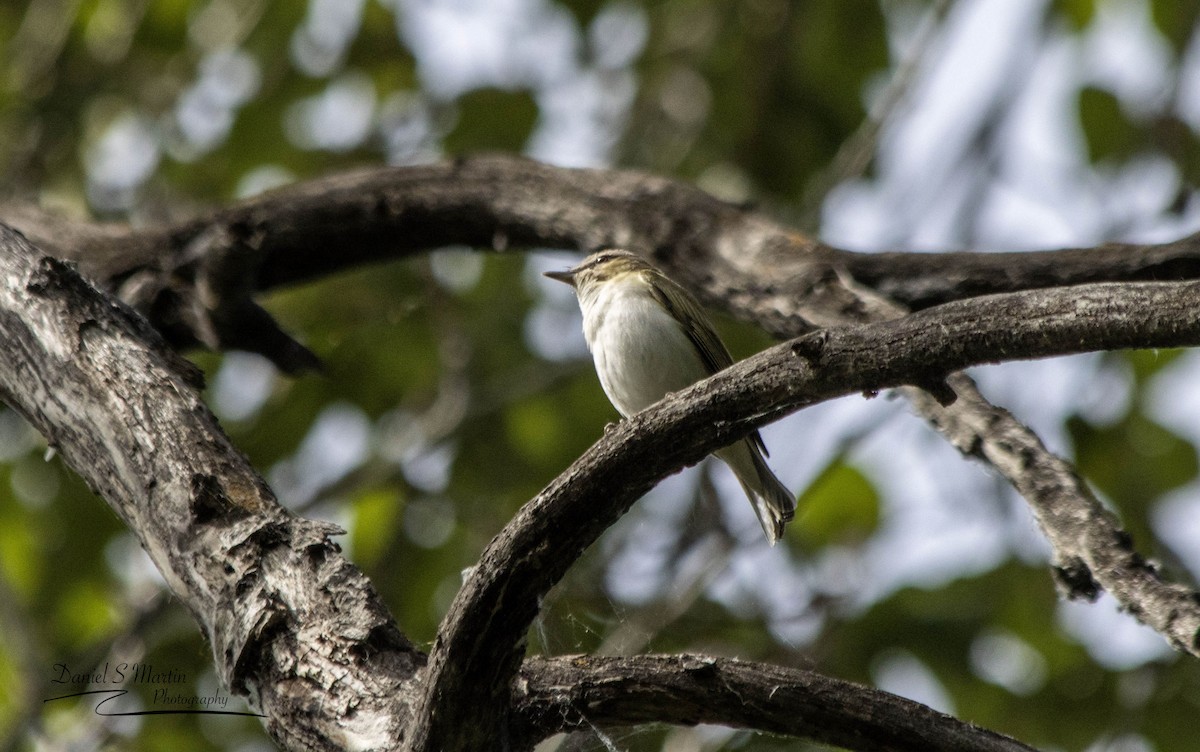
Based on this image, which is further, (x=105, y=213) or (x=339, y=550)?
(x=105, y=213)

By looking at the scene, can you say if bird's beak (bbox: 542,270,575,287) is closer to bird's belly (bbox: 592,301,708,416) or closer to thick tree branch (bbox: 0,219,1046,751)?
bird's belly (bbox: 592,301,708,416)

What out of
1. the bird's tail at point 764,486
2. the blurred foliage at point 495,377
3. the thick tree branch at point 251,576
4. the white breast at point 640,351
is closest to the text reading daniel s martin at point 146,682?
the blurred foliage at point 495,377

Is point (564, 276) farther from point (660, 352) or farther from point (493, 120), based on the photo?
point (493, 120)

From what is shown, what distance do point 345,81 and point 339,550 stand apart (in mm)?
4717

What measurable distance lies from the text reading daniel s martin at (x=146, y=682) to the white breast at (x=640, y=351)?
2214 millimetres

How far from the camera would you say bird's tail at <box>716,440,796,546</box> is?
15.3 feet

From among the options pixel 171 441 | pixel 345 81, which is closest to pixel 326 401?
pixel 345 81

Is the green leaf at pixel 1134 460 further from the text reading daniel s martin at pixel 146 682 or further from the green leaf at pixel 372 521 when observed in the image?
the text reading daniel s martin at pixel 146 682

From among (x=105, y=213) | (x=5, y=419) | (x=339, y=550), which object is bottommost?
(x=339, y=550)

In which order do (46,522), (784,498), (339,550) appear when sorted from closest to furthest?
(339,550)
(784,498)
(46,522)

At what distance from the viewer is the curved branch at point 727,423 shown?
249 centimetres

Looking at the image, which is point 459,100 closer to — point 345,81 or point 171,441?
point 345,81

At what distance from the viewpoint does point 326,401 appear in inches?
255

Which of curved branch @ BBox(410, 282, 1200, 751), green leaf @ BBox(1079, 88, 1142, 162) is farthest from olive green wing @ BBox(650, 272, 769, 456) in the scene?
green leaf @ BBox(1079, 88, 1142, 162)
